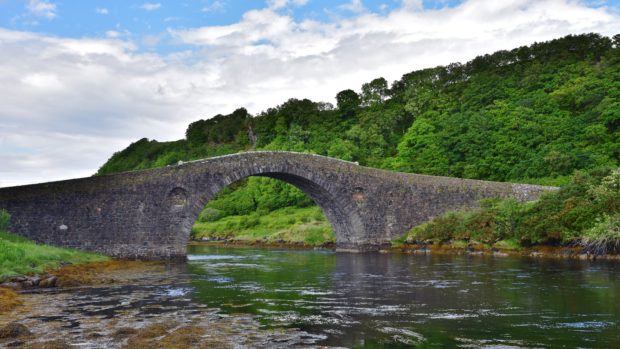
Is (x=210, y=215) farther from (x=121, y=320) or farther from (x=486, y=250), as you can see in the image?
(x=121, y=320)

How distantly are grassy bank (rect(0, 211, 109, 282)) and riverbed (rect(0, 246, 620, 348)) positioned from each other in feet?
8.02

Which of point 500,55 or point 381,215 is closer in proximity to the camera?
point 381,215

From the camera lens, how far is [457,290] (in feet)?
51.6

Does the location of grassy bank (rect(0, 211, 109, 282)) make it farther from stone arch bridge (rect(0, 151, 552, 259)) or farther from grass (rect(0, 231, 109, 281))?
stone arch bridge (rect(0, 151, 552, 259))

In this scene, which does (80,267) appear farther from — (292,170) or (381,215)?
(381,215)

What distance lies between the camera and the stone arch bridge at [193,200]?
25.6m

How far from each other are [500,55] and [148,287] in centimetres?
5869

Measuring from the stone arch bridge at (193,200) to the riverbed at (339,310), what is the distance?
6.66 meters

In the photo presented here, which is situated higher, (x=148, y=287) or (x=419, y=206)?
(x=419, y=206)

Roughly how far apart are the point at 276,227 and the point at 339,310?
36680 mm

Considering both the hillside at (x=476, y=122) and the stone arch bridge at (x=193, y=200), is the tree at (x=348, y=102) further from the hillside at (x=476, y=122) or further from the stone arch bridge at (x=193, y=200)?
the stone arch bridge at (x=193, y=200)

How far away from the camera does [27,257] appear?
1902 cm

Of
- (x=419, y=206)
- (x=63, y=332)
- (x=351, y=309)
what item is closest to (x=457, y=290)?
(x=351, y=309)

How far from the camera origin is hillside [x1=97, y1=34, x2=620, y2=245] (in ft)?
150
